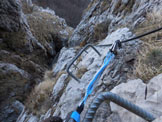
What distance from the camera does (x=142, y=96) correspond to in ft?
5.55

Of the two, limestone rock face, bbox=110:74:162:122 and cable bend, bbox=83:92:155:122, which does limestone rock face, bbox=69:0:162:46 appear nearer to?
limestone rock face, bbox=110:74:162:122

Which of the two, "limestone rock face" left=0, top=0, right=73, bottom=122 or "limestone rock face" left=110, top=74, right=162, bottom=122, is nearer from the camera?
"limestone rock face" left=110, top=74, right=162, bottom=122

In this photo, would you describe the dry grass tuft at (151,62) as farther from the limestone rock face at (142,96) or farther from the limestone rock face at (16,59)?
the limestone rock face at (16,59)

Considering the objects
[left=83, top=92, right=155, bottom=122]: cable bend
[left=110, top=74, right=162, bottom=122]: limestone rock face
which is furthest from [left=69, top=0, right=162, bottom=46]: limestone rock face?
[left=83, top=92, right=155, bottom=122]: cable bend

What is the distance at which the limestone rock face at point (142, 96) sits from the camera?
1461 mm

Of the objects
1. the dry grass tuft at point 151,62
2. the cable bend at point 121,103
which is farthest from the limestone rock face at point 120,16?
the cable bend at point 121,103

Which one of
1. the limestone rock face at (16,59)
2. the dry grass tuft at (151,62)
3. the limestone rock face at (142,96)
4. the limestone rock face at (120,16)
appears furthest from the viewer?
the limestone rock face at (16,59)

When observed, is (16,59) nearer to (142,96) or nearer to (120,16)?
(120,16)

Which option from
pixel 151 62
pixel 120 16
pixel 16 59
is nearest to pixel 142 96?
pixel 151 62

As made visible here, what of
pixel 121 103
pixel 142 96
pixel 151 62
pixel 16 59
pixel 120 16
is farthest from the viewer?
pixel 16 59

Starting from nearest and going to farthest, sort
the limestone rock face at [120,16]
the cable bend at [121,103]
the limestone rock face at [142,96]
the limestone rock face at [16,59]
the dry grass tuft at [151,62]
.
Answer: the cable bend at [121,103] → the limestone rock face at [142,96] → the dry grass tuft at [151,62] → the limestone rock face at [120,16] → the limestone rock face at [16,59]

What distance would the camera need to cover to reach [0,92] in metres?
7.64

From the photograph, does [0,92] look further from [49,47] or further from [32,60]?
[49,47]

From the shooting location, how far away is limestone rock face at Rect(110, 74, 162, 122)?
1461 millimetres
